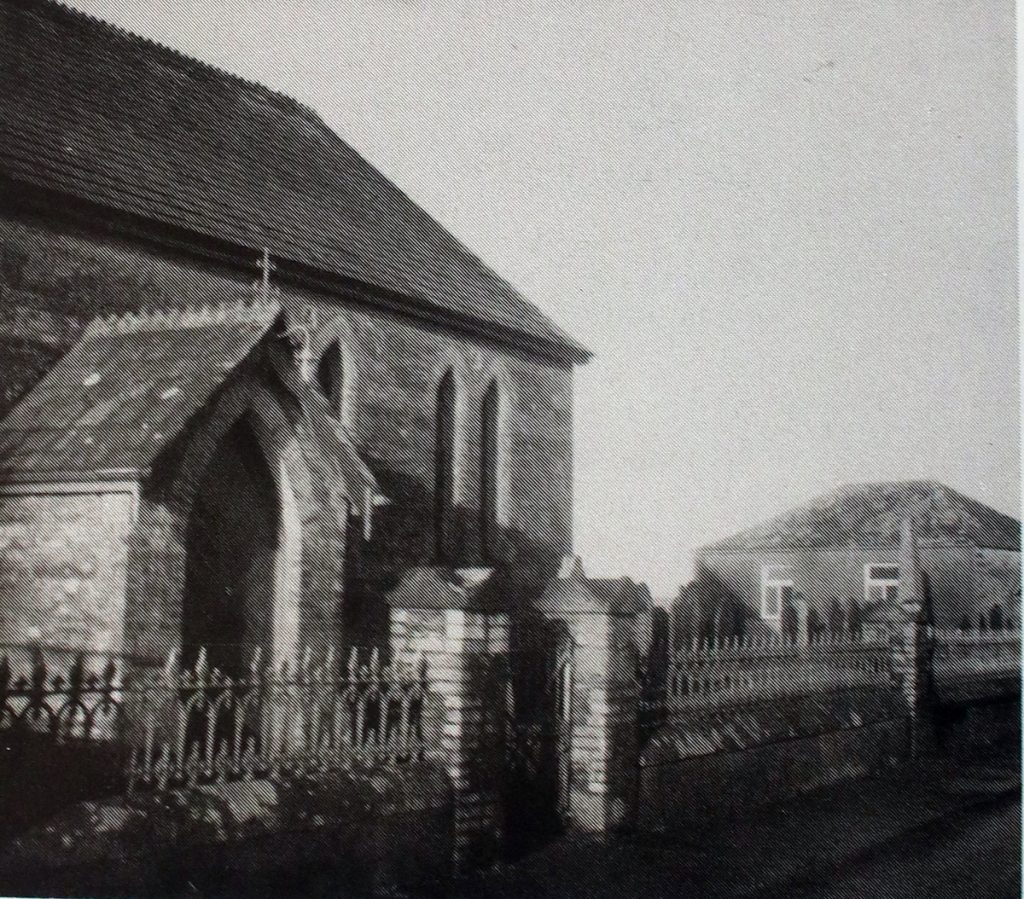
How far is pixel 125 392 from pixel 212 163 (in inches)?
231

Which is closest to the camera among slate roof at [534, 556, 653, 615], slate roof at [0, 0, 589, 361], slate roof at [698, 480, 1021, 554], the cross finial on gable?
slate roof at [534, 556, 653, 615]

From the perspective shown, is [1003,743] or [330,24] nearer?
[330,24]

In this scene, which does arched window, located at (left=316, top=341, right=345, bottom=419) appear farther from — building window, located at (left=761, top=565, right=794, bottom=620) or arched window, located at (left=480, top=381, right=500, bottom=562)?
building window, located at (left=761, top=565, right=794, bottom=620)

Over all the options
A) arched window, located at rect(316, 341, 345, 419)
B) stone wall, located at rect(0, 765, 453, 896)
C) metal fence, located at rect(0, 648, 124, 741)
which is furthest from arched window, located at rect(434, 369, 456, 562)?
metal fence, located at rect(0, 648, 124, 741)

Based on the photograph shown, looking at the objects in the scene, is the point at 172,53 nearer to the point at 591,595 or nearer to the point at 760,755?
the point at 591,595

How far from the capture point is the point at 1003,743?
13.8 m

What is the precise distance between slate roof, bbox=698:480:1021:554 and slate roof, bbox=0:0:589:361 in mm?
6579

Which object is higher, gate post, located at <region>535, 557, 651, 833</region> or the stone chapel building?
the stone chapel building

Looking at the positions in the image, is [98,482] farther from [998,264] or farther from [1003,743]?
[1003,743]

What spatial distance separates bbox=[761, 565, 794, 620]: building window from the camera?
94.4 feet

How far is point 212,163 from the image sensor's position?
13.8 metres

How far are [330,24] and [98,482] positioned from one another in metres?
4.45

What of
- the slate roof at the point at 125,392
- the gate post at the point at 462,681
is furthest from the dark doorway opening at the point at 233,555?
the gate post at the point at 462,681

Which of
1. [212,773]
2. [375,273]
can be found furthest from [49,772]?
[375,273]
